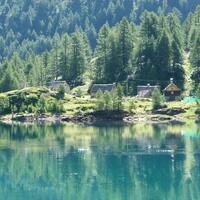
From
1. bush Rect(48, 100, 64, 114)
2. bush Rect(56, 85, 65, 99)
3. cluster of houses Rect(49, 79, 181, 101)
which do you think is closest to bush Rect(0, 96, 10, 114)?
bush Rect(48, 100, 64, 114)

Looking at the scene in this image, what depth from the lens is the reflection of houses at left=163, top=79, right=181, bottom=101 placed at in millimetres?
165625

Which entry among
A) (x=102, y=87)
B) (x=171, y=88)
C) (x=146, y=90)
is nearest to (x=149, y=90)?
(x=146, y=90)

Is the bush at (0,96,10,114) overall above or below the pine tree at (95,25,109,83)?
below

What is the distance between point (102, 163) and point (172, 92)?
274 feet

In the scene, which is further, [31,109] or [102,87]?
[102,87]

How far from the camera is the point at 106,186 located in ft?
227

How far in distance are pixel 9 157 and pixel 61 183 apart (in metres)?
24.4

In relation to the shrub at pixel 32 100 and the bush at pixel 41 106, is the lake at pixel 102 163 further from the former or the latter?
the shrub at pixel 32 100

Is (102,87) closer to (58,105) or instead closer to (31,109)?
(58,105)

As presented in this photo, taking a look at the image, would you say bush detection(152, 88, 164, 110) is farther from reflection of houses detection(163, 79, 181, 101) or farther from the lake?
the lake

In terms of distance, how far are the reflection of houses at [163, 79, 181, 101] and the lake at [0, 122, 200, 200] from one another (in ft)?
107

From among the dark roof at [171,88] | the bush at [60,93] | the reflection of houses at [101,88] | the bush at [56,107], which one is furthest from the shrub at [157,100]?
the bush at [60,93]

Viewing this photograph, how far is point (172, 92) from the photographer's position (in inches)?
6545

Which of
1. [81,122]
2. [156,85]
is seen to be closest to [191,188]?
[81,122]
